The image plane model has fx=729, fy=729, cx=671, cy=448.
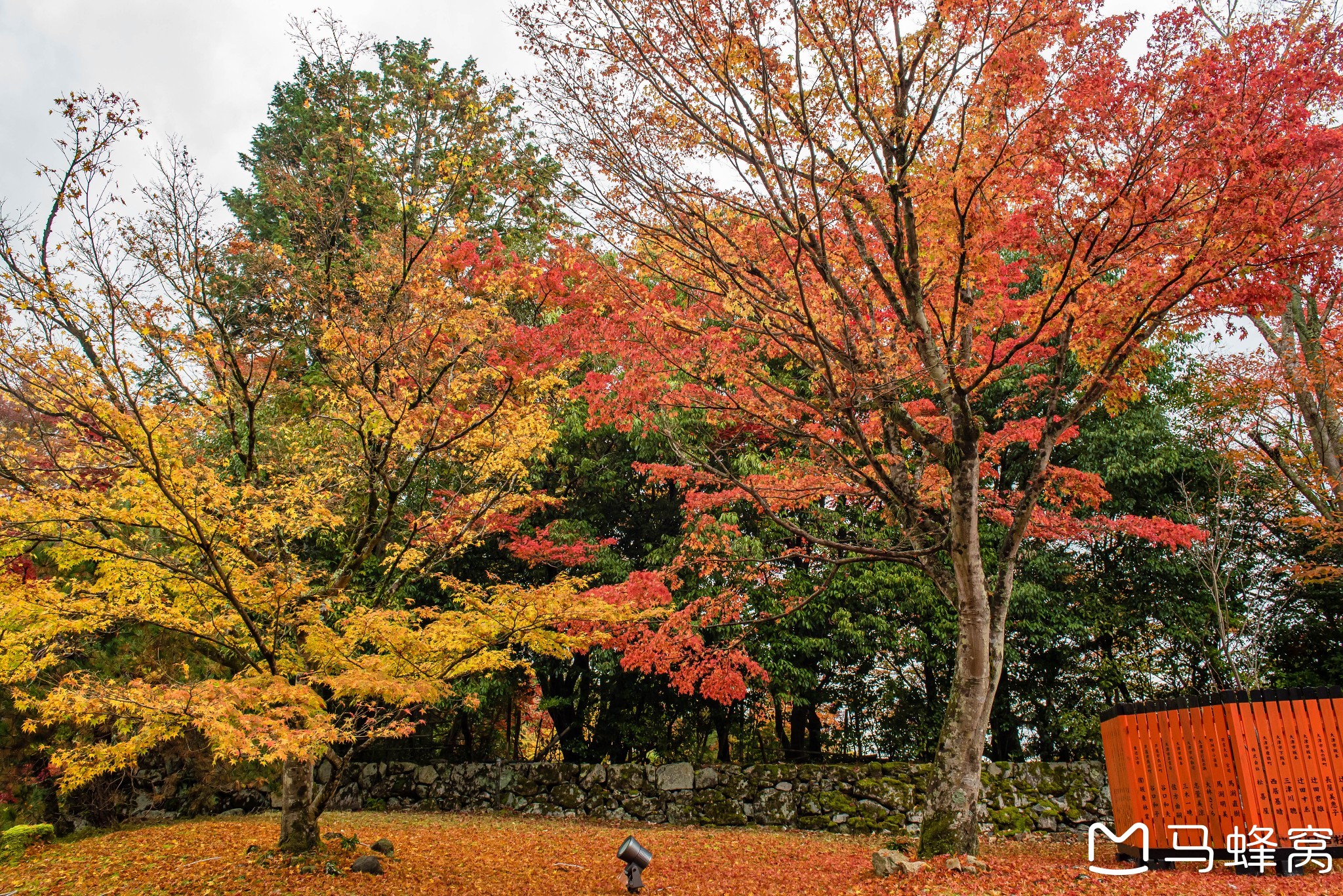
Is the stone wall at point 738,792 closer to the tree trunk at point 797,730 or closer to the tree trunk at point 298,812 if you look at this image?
the tree trunk at point 797,730

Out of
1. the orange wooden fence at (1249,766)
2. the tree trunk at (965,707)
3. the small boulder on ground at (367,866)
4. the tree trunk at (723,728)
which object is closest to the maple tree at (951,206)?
the tree trunk at (965,707)

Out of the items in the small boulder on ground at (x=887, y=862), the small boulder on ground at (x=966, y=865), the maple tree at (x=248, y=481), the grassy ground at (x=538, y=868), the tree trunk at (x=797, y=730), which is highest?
the maple tree at (x=248, y=481)

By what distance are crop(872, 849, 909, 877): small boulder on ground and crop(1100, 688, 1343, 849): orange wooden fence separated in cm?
222

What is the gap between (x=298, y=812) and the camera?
6656 millimetres

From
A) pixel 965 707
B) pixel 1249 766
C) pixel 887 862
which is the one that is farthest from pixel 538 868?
pixel 1249 766

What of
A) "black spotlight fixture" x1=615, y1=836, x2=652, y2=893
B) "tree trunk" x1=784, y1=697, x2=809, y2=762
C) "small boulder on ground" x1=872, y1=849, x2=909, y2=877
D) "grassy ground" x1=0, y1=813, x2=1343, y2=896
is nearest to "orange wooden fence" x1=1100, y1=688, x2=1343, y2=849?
"grassy ground" x1=0, y1=813, x2=1343, y2=896

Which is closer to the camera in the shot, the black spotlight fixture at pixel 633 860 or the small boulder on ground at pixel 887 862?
the small boulder on ground at pixel 887 862

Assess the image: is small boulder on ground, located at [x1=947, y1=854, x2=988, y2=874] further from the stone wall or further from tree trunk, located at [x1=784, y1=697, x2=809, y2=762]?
tree trunk, located at [x1=784, y1=697, x2=809, y2=762]

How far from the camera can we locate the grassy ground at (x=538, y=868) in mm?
4906

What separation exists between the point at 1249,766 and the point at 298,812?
7.89 meters

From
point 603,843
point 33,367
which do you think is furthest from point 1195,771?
point 33,367

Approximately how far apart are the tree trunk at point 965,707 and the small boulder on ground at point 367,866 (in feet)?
15.1

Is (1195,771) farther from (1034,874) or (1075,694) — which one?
(1075,694)

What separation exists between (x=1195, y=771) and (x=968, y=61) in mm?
5555
